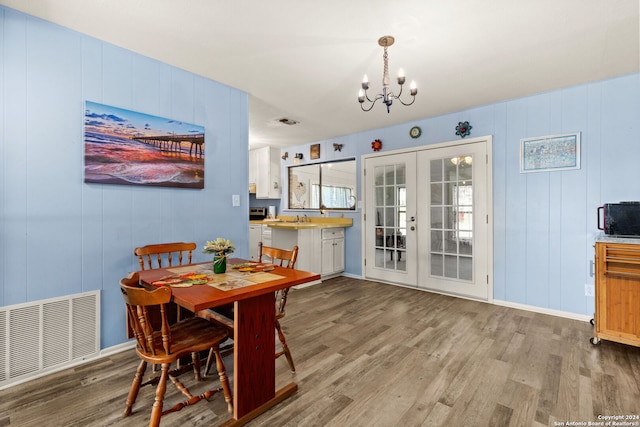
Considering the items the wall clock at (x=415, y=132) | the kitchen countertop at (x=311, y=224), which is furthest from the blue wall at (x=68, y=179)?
the wall clock at (x=415, y=132)

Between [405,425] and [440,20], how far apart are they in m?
2.53

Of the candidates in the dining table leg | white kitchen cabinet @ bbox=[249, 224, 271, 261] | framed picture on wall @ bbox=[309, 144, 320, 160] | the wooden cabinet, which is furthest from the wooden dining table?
framed picture on wall @ bbox=[309, 144, 320, 160]

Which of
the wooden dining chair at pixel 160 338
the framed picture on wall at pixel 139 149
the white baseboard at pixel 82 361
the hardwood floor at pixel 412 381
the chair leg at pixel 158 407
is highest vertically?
the framed picture on wall at pixel 139 149

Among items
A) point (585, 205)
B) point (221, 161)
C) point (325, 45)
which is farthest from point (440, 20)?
point (585, 205)

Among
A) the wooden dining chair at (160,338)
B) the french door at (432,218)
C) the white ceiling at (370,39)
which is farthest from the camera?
the french door at (432,218)

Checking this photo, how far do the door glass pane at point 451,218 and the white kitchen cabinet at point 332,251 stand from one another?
1.48 metres

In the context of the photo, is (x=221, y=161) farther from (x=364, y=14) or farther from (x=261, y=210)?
(x=261, y=210)

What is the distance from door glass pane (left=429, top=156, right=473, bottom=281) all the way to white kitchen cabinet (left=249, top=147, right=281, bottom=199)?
3.08 metres

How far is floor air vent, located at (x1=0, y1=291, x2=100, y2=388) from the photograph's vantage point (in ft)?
6.35

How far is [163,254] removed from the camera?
8.78 ft

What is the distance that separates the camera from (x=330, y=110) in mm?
3855

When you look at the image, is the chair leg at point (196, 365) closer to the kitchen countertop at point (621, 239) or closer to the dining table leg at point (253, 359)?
the dining table leg at point (253, 359)

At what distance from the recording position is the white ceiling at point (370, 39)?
75.9 inches

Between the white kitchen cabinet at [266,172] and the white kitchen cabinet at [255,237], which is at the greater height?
the white kitchen cabinet at [266,172]
